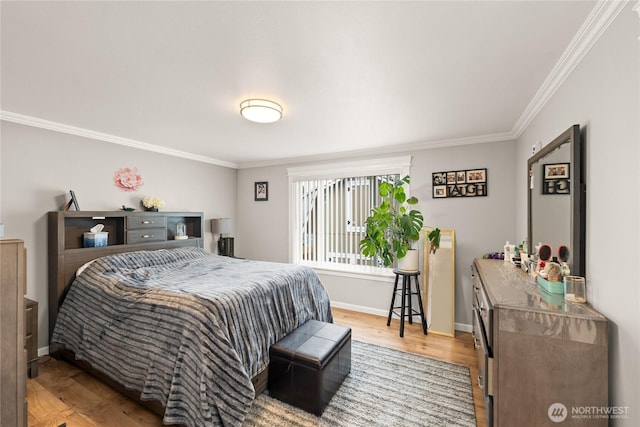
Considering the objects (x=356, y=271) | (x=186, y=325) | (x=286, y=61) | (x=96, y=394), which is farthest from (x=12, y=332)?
(x=356, y=271)

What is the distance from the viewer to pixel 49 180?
285 centimetres

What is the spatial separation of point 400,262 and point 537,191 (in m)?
1.68

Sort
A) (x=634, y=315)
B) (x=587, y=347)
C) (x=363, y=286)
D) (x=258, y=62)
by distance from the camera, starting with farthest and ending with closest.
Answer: (x=363, y=286)
(x=258, y=62)
(x=587, y=347)
(x=634, y=315)

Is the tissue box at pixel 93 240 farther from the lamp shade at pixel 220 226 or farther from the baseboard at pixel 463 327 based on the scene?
the baseboard at pixel 463 327

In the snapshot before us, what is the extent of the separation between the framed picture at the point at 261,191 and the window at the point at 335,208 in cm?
53

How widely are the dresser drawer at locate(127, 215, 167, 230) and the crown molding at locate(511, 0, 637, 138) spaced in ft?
14.0

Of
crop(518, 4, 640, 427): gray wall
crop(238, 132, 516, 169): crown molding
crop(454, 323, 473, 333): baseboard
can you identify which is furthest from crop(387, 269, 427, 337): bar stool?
crop(518, 4, 640, 427): gray wall

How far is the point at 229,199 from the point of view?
506 cm

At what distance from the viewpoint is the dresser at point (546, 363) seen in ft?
4.06

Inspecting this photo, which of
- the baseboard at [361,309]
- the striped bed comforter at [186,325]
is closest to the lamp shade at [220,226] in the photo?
the striped bed comforter at [186,325]

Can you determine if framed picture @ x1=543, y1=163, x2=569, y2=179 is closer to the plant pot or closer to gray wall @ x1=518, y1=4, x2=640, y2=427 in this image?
gray wall @ x1=518, y1=4, x2=640, y2=427

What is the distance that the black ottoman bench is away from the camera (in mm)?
1974

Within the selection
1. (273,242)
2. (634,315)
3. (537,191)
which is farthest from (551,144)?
(273,242)

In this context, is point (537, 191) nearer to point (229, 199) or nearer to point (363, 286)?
point (363, 286)
